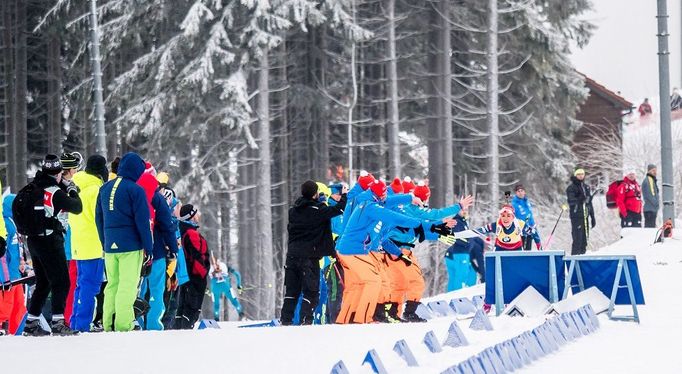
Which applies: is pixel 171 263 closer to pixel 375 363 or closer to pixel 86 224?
pixel 86 224

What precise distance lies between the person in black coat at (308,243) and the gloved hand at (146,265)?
2003 mm

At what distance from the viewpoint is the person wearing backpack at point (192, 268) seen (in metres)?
15.4

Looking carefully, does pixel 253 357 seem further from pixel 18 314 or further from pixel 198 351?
pixel 18 314

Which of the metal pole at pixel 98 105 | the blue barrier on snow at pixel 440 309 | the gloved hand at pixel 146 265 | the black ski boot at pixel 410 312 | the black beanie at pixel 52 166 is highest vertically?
the metal pole at pixel 98 105

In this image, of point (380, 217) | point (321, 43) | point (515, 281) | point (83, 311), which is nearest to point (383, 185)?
point (380, 217)

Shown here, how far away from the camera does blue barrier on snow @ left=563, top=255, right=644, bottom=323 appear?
49.5 feet

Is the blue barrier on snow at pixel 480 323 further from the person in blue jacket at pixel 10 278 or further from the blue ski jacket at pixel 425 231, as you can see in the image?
the person in blue jacket at pixel 10 278

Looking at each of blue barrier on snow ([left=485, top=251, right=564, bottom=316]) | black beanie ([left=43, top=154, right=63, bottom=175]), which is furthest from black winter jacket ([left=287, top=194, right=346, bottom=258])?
black beanie ([left=43, top=154, right=63, bottom=175])

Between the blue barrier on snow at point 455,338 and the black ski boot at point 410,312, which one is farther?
the black ski boot at point 410,312

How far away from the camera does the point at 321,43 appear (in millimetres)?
40531

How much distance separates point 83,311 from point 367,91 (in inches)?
1279

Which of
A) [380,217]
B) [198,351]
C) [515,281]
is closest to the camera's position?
[198,351]

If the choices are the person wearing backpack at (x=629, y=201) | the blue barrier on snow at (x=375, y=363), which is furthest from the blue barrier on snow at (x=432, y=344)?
the person wearing backpack at (x=629, y=201)

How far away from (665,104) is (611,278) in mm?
8382
